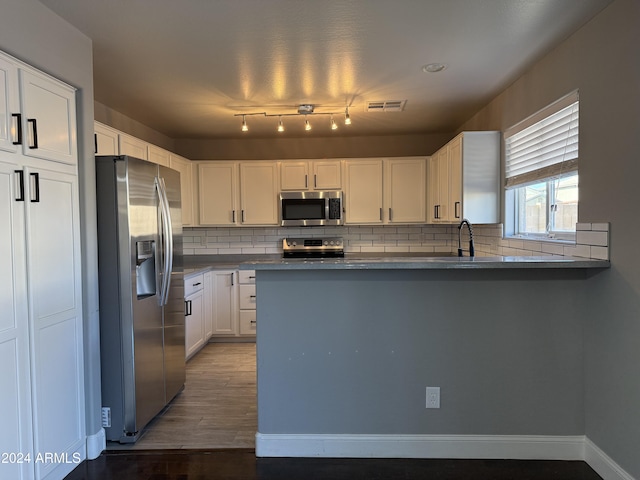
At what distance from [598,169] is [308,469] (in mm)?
2230

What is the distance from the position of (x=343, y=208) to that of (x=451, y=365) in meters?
2.76

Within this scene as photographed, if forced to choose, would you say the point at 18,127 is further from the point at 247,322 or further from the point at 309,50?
the point at 247,322

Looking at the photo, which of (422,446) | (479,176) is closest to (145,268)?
(422,446)

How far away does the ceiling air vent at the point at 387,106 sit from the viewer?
3.51 meters

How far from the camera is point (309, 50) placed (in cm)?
247

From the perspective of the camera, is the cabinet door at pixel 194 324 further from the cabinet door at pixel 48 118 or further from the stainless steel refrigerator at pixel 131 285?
the cabinet door at pixel 48 118

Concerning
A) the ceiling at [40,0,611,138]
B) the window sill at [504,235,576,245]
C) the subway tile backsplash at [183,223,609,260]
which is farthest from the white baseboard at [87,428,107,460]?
the window sill at [504,235,576,245]

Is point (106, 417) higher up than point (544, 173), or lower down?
lower down

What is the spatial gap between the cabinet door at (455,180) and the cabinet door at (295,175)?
1726 millimetres

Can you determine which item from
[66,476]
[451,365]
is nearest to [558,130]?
[451,365]

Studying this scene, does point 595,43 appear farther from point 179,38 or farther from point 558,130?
point 179,38

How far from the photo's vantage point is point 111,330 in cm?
240

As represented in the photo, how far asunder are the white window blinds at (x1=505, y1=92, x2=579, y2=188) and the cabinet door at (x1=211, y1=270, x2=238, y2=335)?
3.00 meters

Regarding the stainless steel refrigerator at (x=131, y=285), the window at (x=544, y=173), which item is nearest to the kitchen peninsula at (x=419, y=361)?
the window at (x=544, y=173)
